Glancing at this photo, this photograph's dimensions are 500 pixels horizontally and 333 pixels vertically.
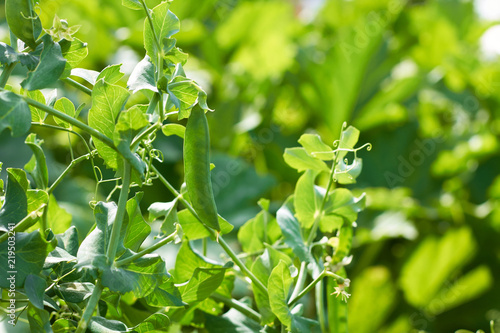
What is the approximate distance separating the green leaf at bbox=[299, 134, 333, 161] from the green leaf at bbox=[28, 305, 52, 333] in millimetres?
125

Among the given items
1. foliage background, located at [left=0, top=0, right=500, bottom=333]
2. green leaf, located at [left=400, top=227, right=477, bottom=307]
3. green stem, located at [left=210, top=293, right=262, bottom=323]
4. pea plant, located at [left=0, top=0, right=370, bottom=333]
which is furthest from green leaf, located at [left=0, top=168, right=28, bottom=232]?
green leaf, located at [left=400, top=227, right=477, bottom=307]

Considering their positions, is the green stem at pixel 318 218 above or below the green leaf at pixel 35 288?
below

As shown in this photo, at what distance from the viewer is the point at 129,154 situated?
6.8 inches

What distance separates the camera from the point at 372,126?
91 cm

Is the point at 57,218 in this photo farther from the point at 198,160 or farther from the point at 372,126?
the point at 372,126

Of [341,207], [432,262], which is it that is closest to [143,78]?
[341,207]

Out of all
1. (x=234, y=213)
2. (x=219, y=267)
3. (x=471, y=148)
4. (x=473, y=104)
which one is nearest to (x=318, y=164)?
(x=219, y=267)

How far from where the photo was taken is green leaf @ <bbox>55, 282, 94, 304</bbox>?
7.8 inches

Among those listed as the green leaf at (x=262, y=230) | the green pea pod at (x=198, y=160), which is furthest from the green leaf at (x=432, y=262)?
the green pea pod at (x=198, y=160)

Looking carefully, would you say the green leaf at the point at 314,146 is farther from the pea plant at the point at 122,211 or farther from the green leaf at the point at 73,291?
the green leaf at the point at 73,291

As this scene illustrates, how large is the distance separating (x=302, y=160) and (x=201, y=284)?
0.07 metres

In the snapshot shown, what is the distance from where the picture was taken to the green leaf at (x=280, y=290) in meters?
0.20

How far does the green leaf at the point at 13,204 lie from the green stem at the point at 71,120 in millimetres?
34

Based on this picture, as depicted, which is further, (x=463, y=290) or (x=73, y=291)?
(x=463, y=290)
